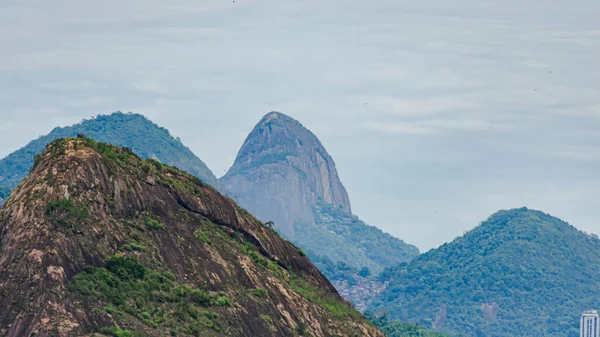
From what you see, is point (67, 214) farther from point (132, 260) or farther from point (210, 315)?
point (210, 315)

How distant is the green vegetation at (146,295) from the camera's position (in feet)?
353

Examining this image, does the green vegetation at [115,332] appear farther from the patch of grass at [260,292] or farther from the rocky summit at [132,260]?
the patch of grass at [260,292]

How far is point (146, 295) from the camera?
112062 millimetres

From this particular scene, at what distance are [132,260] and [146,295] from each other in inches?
126

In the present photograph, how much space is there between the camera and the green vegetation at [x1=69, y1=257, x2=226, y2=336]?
108m

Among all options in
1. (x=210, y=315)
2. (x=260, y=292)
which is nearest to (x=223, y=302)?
(x=210, y=315)

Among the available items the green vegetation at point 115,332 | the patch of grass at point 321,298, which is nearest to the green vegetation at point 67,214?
the green vegetation at point 115,332

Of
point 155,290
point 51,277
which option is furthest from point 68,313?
point 155,290

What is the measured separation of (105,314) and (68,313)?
3.62m

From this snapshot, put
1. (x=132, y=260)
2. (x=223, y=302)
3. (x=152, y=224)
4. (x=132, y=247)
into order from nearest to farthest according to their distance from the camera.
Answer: (x=132, y=260) → (x=132, y=247) → (x=223, y=302) → (x=152, y=224)

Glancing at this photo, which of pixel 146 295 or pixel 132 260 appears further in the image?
pixel 132 260

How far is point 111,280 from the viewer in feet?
362

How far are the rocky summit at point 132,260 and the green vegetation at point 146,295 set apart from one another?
0.30ft

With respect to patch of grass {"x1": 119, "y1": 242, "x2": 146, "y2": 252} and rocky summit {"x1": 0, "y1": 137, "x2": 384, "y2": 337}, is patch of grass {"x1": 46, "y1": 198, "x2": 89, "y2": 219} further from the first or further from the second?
patch of grass {"x1": 119, "y1": 242, "x2": 146, "y2": 252}
